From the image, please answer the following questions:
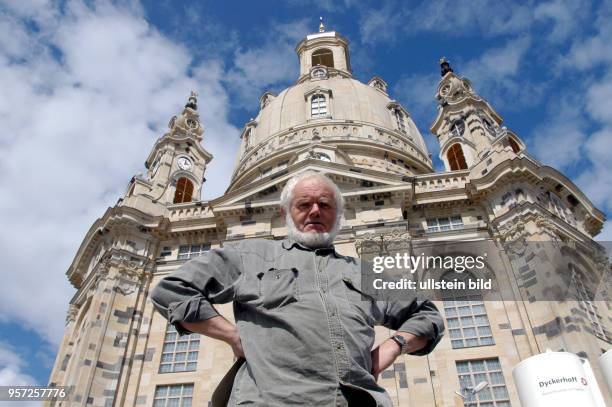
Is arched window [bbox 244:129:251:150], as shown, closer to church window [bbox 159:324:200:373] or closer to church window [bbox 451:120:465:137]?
church window [bbox 451:120:465:137]

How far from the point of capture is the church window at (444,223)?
2019 cm

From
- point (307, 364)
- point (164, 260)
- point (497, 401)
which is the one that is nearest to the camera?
point (307, 364)

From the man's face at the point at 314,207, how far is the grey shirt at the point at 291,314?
0.20 metres

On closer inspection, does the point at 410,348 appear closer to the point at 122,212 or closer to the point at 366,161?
the point at 122,212

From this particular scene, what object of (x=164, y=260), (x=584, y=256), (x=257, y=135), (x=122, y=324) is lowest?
(x=122, y=324)

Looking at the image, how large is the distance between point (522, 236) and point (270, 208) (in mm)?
9945

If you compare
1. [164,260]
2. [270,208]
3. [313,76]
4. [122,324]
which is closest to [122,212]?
[164,260]

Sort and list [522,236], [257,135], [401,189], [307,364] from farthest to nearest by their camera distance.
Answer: [257,135], [401,189], [522,236], [307,364]

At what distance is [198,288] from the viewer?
3252 millimetres

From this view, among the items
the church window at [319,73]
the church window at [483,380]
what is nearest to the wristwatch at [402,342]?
the church window at [483,380]

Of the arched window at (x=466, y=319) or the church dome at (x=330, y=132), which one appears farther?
the church dome at (x=330, y=132)

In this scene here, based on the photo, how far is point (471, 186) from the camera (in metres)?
20.4

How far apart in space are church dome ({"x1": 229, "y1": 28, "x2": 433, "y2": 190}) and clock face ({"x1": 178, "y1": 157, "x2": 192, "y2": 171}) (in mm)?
4025

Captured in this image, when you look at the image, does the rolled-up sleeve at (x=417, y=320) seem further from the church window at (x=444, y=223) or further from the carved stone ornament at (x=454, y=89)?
the carved stone ornament at (x=454, y=89)
